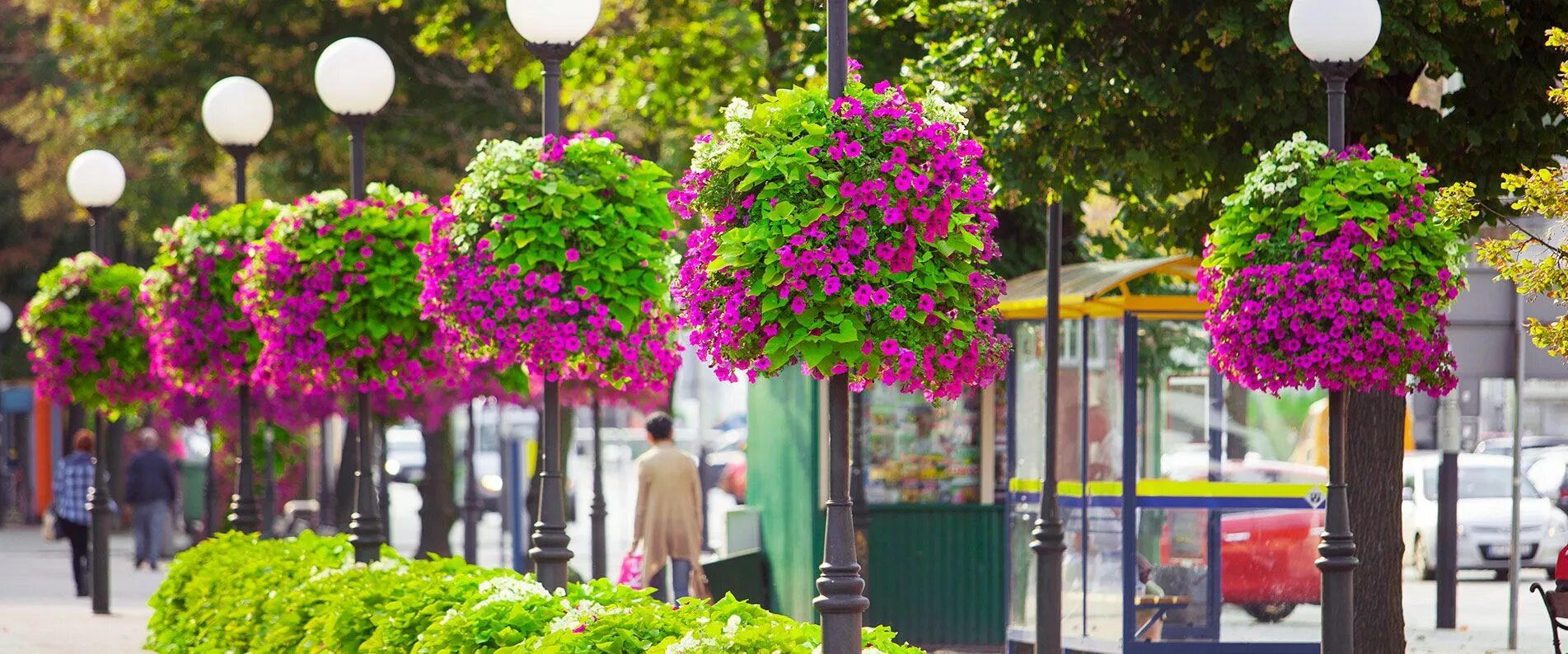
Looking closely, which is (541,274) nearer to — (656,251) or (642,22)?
(656,251)

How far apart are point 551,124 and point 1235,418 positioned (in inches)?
191

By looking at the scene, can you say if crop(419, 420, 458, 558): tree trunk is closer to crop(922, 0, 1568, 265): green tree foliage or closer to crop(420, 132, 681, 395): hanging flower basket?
crop(922, 0, 1568, 265): green tree foliage

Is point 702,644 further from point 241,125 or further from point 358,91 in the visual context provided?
point 241,125

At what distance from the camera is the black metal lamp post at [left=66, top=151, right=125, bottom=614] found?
1712cm

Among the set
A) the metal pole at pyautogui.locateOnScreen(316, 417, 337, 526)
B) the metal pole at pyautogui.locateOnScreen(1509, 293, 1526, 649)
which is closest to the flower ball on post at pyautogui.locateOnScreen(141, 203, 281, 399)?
the metal pole at pyautogui.locateOnScreen(1509, 293, 1526, 649)

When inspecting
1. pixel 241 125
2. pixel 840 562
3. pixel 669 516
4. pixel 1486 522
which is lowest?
pixel 1486 522

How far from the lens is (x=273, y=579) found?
11.0 meters

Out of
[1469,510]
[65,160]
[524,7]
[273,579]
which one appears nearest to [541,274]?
[524,7]

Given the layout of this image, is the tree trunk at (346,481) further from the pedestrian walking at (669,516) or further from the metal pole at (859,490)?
the metal pole at (859,490)

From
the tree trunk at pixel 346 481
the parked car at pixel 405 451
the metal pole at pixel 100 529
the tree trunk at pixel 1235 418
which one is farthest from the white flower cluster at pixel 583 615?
the parked car at pixel 405 451

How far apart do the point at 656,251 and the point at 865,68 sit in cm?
543

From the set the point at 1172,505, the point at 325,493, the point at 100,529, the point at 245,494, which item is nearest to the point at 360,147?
the point at 245,494

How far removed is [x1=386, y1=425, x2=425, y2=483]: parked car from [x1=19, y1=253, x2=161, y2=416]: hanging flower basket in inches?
906

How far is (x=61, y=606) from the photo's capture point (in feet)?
61.9
